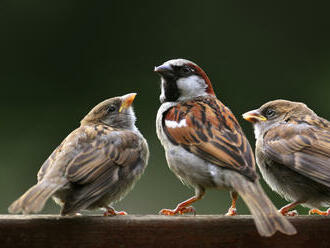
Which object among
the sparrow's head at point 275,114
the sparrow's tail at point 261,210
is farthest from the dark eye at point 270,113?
the sparrow's tail at point 261,210

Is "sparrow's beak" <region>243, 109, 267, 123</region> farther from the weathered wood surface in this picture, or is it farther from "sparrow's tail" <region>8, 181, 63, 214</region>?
"sparrow's tail" <region>8, 181, 63, 214</region>

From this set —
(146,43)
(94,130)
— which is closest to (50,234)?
(94,130)

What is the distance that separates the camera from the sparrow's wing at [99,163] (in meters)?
2.98

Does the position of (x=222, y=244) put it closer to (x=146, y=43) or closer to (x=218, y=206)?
(x=218, y=206)

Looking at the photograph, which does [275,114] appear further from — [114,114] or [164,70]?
[114,114]

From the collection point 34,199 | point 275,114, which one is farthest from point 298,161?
point 34,199

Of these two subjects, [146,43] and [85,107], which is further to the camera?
[146,43]

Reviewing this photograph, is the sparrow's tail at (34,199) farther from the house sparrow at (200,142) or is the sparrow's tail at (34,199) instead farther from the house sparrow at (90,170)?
the house sparrow at (200,142)

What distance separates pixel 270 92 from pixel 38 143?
1897 millimetres

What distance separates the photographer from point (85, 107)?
559 centimetres

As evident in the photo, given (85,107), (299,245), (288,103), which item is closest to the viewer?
(299,245)

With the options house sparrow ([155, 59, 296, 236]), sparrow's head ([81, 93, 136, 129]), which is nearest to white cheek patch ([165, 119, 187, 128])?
house sparrow ([155, 59, 296, 236])

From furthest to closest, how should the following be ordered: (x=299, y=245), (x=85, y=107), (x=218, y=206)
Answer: (x=85, y=107) → (x=218, y=206) → (x=299, y=245)

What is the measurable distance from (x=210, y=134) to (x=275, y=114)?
0.84m
